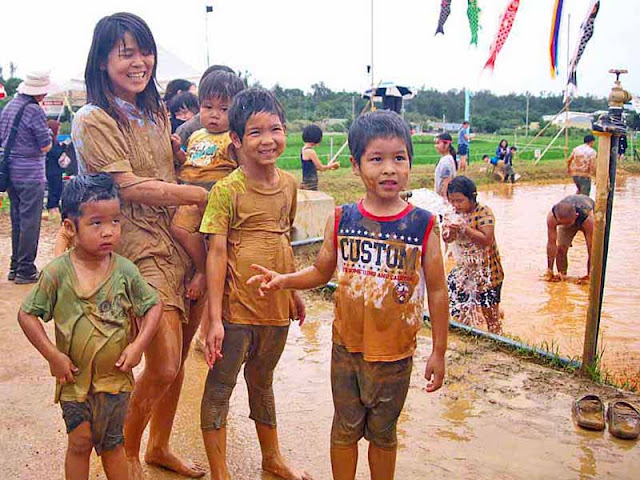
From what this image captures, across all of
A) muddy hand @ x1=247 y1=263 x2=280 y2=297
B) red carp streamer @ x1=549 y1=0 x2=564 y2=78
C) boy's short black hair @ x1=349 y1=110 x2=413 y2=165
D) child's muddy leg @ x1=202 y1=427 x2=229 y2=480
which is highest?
red carp streamer @ x1=549 y1=0 x2=564 y2=78

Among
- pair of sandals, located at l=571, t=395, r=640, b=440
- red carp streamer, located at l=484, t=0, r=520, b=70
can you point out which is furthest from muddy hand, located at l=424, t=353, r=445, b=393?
red carp streamer, located at l=484, t=0, r=520, b=70

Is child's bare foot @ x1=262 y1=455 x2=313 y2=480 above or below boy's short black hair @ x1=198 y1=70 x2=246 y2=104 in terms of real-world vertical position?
below

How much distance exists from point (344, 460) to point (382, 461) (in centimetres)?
15

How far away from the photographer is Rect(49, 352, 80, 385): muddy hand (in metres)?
2.57

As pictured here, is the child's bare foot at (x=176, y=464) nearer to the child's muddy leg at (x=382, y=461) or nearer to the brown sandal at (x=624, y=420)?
the child's muddy leg at (x=382, y=461)

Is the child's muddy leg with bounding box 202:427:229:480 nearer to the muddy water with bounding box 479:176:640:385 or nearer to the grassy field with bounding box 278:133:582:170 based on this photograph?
the muddy water with bounding box 479:176:640:385

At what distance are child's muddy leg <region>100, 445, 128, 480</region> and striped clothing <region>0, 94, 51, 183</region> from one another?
5.07 m

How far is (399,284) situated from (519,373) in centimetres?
224

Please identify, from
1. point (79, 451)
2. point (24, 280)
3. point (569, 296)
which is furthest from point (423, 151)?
point (79, 451)

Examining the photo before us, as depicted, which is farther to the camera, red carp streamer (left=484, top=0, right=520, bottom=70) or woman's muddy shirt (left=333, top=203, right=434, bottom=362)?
red carp streamer (left=484, top=0, right=520, bottom=70)

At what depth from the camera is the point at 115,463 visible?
2.78 meters

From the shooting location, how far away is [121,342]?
8.86 feet

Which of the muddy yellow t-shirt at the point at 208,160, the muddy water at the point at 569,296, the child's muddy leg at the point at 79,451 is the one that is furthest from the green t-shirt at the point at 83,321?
the muddy water at the point at 569,296

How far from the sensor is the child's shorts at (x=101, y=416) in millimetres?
2652
